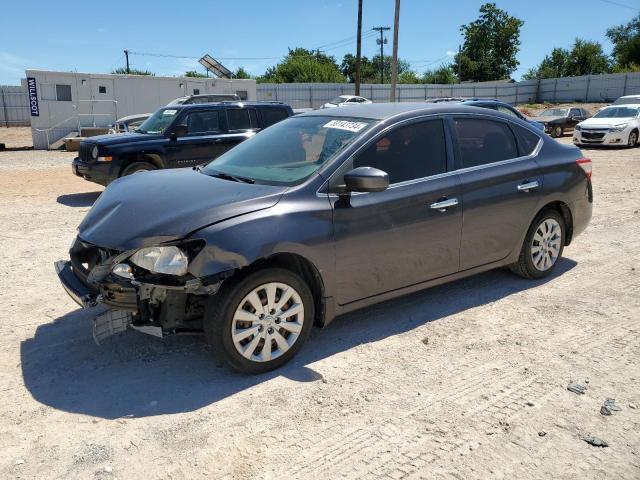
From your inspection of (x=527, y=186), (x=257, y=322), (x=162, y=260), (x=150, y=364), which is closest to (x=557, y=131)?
(x=527, y=186)

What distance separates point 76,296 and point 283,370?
1445mm

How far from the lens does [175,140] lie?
1037cm

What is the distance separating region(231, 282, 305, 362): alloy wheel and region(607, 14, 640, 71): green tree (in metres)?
63.0

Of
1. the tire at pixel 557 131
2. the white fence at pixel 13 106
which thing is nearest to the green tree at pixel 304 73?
the white fence at pixel 13 106

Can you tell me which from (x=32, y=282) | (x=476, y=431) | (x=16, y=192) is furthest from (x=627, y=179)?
(x=16, y=192)

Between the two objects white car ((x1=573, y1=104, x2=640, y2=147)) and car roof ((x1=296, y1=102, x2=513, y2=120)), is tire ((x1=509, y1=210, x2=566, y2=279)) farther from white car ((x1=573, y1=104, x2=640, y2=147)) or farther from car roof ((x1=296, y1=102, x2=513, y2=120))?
white car ((x1=573, y1=104, x2=640, y2=147))

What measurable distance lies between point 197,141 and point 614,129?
14495mm

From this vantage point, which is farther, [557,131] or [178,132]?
[557,131]

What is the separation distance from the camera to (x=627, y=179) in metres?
12.0

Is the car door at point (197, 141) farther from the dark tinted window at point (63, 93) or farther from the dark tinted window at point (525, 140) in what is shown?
the dark tinted window at point (63, 93)

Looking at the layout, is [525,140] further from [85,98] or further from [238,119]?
[85,98]

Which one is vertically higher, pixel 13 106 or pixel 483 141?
pixel 13 106

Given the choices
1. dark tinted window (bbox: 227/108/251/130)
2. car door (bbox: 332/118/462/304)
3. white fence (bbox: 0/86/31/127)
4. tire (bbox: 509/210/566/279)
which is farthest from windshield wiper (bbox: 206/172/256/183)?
white fence (bbox: 0/86/31/127)

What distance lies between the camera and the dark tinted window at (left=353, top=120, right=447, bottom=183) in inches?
163
